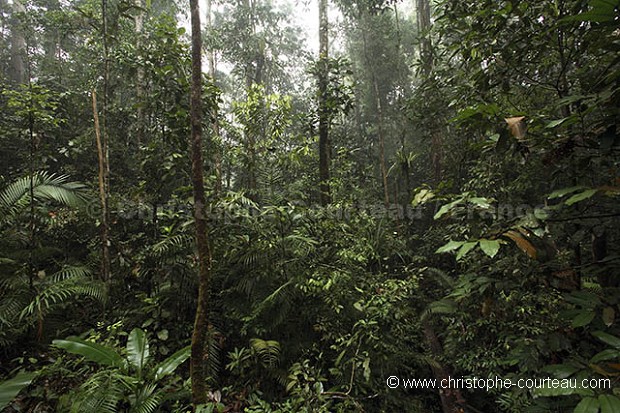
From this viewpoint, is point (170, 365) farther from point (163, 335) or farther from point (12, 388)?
point (12, 388)

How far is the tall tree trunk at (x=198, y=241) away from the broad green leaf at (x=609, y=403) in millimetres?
2235

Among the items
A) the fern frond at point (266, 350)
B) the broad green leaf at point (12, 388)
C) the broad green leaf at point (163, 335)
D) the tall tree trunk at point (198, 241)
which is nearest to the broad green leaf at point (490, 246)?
the tall tree trunk at point (198, 241)

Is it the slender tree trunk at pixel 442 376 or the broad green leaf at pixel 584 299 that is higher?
the broad green leaf at pixel 584 299

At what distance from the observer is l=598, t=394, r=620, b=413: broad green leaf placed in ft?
3.19

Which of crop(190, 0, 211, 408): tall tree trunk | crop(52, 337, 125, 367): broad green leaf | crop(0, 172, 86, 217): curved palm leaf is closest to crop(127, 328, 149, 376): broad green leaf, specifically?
crop(52, 337, 125, 367): broad green leaf

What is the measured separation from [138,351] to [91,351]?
384 millimetres

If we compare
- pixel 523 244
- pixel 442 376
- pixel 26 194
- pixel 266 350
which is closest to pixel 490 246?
pixel 523 244

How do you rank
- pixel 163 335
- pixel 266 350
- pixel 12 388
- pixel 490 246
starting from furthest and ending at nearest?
1. pixel 163 335
2. pixel 266 350
3. pixel 12 388
4. pixel 490 246

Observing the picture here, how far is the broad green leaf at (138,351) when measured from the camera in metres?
2.70

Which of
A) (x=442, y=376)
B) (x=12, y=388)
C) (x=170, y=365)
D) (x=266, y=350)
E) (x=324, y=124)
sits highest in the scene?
(x=324, y=124)

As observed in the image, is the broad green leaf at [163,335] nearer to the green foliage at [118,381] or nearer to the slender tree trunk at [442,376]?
the green foliage at [118,381]

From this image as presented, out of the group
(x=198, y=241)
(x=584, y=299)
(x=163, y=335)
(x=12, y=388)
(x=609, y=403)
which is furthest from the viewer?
(x=163, y=335)

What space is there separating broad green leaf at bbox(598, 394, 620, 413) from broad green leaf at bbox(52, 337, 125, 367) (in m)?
3.11

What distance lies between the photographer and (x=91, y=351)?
99.0 inches
